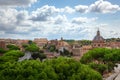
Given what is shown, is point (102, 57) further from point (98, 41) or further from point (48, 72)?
point (98, 41)

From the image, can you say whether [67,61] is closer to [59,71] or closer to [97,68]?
[59,71]

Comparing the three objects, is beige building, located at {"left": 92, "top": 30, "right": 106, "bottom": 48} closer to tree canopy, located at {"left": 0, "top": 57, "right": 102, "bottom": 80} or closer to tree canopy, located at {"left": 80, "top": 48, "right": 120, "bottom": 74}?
tree canopy, located at {"left": 80, "top": 48, "right": 120, "bottom": 74}

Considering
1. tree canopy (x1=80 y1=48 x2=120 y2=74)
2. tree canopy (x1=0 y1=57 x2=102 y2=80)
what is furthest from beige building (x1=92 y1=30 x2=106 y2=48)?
tree canopy (x1=0 y1=57 x2=102 y2=80)

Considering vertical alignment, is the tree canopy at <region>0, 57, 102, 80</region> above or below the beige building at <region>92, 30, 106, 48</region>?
below

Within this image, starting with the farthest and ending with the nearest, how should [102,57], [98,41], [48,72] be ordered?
[98,41] → [102,57] → [48,72]

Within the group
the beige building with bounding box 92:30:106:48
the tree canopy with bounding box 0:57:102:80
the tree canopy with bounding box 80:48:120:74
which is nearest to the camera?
the tree canopy with bounding box 0:57:102:80

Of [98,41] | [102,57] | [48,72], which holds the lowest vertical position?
[102,57]

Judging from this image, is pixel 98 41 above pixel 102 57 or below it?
above

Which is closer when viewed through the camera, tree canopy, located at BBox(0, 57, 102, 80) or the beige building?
tree canopy, located at BBox(0, 57, 102, 80)

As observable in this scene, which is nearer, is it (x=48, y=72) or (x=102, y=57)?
(x=48, y=72)

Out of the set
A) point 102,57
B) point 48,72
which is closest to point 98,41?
point 102,57

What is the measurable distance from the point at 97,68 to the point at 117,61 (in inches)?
680

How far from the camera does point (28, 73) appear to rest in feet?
123

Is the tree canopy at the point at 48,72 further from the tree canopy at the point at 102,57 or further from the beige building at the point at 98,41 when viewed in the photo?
the beige building at the point at 98,41
